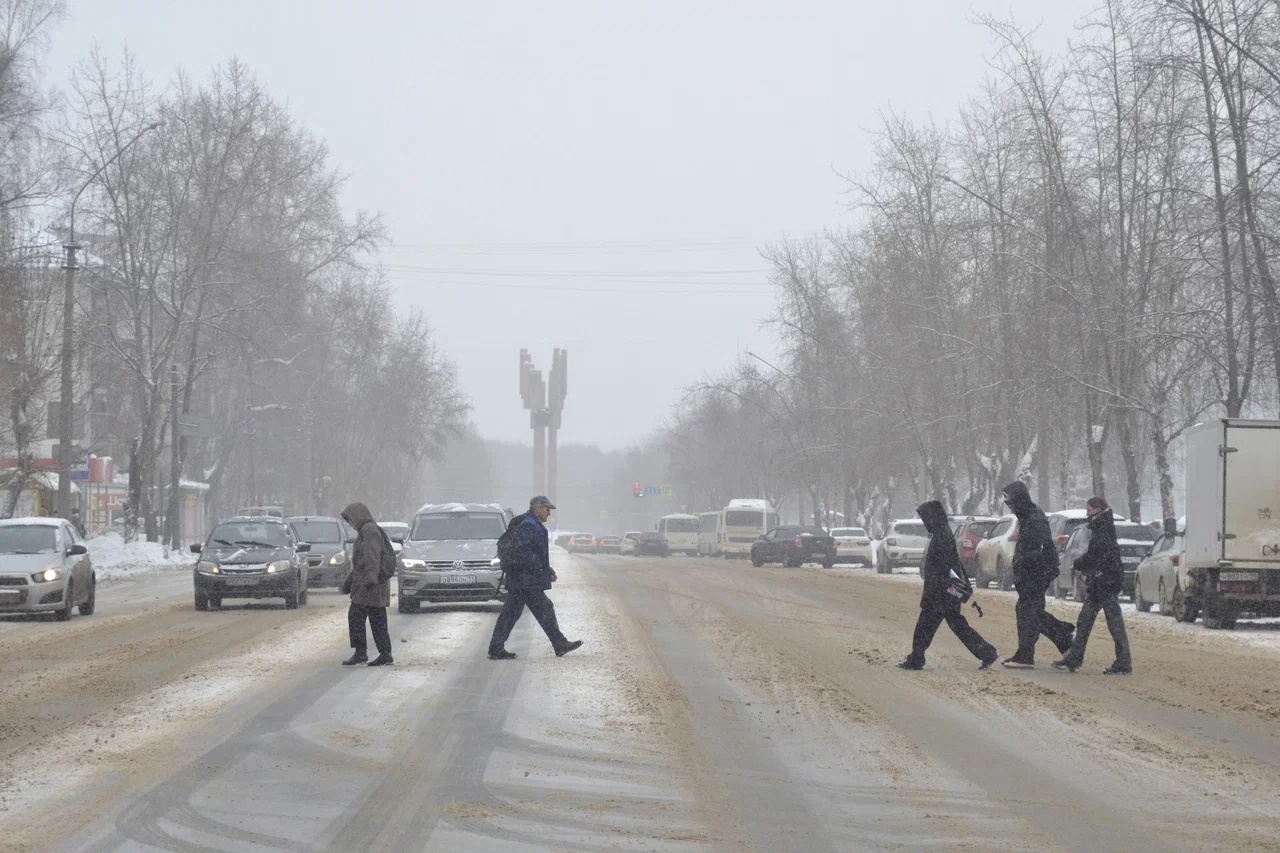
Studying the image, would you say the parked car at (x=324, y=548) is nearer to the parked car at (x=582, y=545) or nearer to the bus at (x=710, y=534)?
the bus at (x=710, y=534)

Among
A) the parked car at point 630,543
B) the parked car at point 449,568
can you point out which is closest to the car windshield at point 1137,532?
the parked car at point 449,568

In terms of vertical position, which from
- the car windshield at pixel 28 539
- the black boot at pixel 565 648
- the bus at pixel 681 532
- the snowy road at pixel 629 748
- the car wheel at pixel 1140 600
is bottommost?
the snowy road at pixel 629 748

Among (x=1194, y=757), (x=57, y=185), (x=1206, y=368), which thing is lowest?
(x=1194, y=757)

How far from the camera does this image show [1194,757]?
10.8 metres

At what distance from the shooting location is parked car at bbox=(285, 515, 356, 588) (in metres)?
35.4

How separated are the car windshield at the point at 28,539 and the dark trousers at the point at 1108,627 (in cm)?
1566

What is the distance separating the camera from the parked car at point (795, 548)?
58500mm

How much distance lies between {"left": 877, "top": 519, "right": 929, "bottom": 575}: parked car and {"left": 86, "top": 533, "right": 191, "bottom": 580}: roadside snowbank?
20.9 metres

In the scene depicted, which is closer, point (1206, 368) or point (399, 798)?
point (399, 798)

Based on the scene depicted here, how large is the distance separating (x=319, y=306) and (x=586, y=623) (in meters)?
51.5

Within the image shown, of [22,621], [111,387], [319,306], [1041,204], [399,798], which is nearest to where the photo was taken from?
[399,798]

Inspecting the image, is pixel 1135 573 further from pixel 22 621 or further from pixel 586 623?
pixel 22 621

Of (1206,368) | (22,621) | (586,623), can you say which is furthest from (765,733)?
(1206,368)

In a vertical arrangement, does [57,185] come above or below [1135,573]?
above
